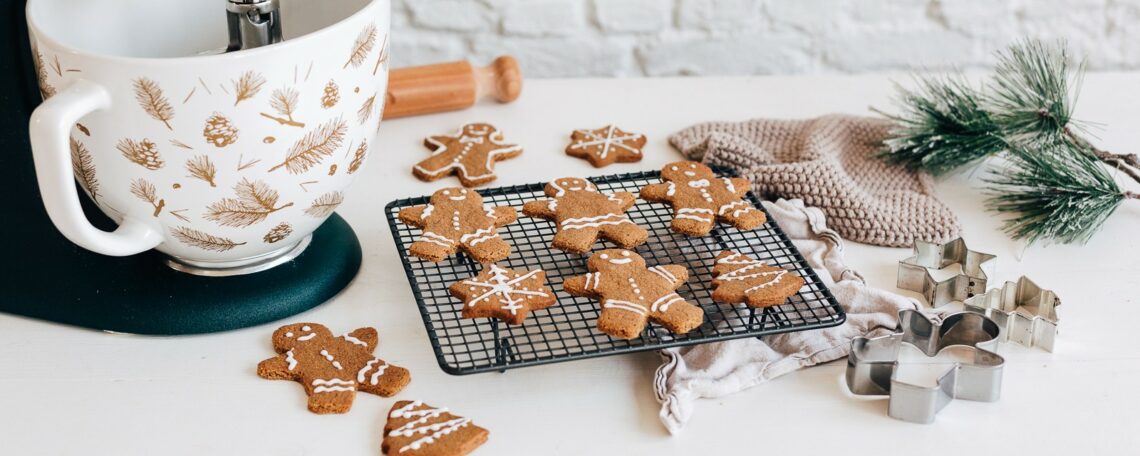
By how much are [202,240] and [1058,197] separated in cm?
60

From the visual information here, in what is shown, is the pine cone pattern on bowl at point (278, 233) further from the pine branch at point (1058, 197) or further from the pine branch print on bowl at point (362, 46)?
the pine branch at point (1058, 197)

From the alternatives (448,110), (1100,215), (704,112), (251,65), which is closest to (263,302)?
(251,65)

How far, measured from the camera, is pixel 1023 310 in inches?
30.9

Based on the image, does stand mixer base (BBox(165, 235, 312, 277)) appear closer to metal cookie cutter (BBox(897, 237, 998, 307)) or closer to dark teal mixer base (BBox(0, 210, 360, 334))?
dark teal mixer base (BBox(0, 210, 360, 334))

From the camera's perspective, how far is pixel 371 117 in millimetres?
730

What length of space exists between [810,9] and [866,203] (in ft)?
1.67

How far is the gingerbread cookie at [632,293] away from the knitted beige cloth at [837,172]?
0.61 ft

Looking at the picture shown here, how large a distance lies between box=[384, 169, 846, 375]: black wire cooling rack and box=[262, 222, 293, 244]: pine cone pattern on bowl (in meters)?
0.07

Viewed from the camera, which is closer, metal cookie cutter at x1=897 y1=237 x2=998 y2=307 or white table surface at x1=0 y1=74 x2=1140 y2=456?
white table surface at x1=0 y1=74 x2=1140 y2=456

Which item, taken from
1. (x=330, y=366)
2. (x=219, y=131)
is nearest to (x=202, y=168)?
(x=219, y=131)

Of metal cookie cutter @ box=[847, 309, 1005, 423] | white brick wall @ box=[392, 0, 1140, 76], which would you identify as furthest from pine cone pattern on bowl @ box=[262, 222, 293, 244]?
white brick wall @ box=[392, 0, 1140, 76]

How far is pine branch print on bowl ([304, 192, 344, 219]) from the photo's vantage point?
2.40 ft

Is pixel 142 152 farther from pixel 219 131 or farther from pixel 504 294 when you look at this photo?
pixel 504 294

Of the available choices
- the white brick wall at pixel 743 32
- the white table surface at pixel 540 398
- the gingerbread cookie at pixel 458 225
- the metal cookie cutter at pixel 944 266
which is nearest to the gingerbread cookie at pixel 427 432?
the white table surface at pixel 540 398
